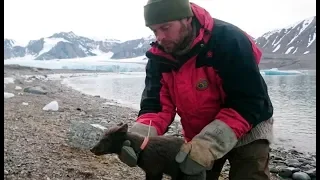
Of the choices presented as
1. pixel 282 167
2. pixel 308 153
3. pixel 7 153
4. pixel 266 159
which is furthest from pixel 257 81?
pixel 308 153

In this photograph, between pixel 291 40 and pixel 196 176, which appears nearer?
pixel 196 176

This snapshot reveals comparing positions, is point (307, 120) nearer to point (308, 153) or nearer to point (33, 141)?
point (308, 153)

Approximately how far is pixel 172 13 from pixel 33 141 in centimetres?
395

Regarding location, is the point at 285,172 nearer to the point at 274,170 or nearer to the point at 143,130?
the point at 274,170

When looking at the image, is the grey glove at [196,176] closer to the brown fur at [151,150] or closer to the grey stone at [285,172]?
the brown fur at [151,150]

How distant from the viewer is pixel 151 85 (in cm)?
246

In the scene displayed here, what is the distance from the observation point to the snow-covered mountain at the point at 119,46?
259 ft

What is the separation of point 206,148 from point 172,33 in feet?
2.01

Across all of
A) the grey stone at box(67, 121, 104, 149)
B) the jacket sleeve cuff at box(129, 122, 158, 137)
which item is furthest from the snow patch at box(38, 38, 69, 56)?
the jacket sleeve cuff at box(129, 122, 158, 137)

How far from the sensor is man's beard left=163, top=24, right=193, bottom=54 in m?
2.14

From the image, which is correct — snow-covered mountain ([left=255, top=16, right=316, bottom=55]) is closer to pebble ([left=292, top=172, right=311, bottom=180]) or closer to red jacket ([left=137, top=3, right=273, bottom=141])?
pebble ([left=292, top=172, right=311, bottom=180])

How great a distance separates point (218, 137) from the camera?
2098mm

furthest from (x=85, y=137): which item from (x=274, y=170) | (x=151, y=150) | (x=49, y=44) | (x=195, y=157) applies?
(x=49, y=44)

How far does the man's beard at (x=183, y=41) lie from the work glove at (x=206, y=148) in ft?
1.38
